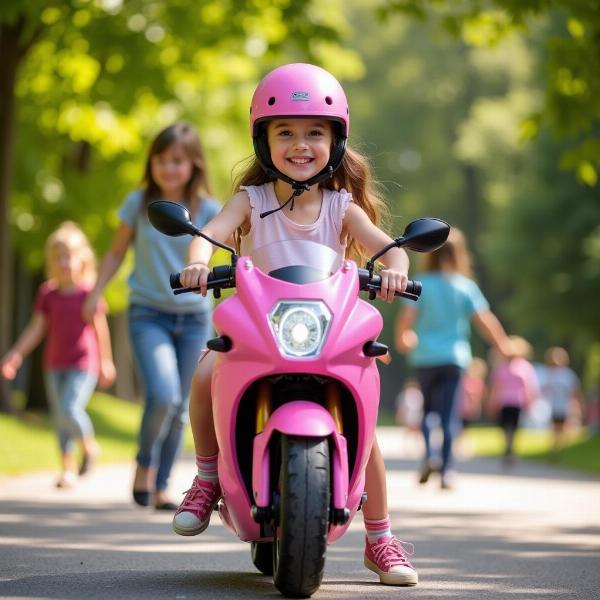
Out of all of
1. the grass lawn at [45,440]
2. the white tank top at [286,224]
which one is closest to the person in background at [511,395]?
the grass lawn at [45,440]

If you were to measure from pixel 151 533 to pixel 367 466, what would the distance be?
7.74 ft

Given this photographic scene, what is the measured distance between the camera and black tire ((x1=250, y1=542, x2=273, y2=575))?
5.86 metres

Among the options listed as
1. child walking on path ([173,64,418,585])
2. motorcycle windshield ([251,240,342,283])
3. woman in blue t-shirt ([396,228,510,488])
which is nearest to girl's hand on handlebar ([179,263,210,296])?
child walking on path ([173,64,418,585])

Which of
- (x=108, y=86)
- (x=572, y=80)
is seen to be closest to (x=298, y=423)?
(x=572, y=80)

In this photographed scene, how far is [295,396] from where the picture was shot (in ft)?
16.6

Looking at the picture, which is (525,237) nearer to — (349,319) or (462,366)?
(462,366)

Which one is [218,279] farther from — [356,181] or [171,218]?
[356,181]

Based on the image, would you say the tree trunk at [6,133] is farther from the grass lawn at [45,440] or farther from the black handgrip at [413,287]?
the black handgrip at [413,287]

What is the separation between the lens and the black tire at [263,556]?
5.86 m

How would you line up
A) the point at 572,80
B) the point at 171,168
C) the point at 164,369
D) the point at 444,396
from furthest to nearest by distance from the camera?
the point at 444,396 → the point at 572,80 → the point at 171,168 → the point at 164,369

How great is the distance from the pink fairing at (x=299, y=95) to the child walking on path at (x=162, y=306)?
3.15 metres

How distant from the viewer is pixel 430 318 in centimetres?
1201

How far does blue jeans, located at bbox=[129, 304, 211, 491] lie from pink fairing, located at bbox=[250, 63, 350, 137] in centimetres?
313

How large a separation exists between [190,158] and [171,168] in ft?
0.49
